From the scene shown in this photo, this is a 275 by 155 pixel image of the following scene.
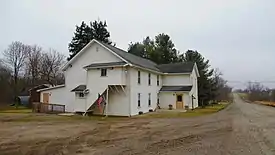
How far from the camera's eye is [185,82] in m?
34.6

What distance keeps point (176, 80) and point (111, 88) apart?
1242 centimetres

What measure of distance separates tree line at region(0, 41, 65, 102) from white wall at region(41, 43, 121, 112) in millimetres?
20298

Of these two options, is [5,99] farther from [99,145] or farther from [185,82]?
[99,145]

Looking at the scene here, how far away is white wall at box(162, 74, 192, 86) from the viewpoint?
113ft

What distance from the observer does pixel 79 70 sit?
28531mm

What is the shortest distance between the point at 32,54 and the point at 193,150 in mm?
50497

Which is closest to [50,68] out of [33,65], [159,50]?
[33,65]

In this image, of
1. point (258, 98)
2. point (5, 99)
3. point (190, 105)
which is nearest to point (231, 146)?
point (190, 105)

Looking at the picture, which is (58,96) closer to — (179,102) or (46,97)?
(46,97)

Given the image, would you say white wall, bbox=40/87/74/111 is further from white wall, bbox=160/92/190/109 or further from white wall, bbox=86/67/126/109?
white wall, bbox=160/92/190/109

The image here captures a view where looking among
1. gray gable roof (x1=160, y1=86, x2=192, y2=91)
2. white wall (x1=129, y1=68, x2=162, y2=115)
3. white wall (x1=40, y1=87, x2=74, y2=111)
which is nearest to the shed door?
white wall (x1=40, y1=87, x2=74, y2=111)

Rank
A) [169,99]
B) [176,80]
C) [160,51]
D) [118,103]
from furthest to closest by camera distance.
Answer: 1. [160,51]
2. [176,80]
3. [169,99]
4. [118,103]

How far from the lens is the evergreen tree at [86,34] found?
52.9 metres

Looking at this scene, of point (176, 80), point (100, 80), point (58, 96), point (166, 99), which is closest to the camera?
point (100, 80)
